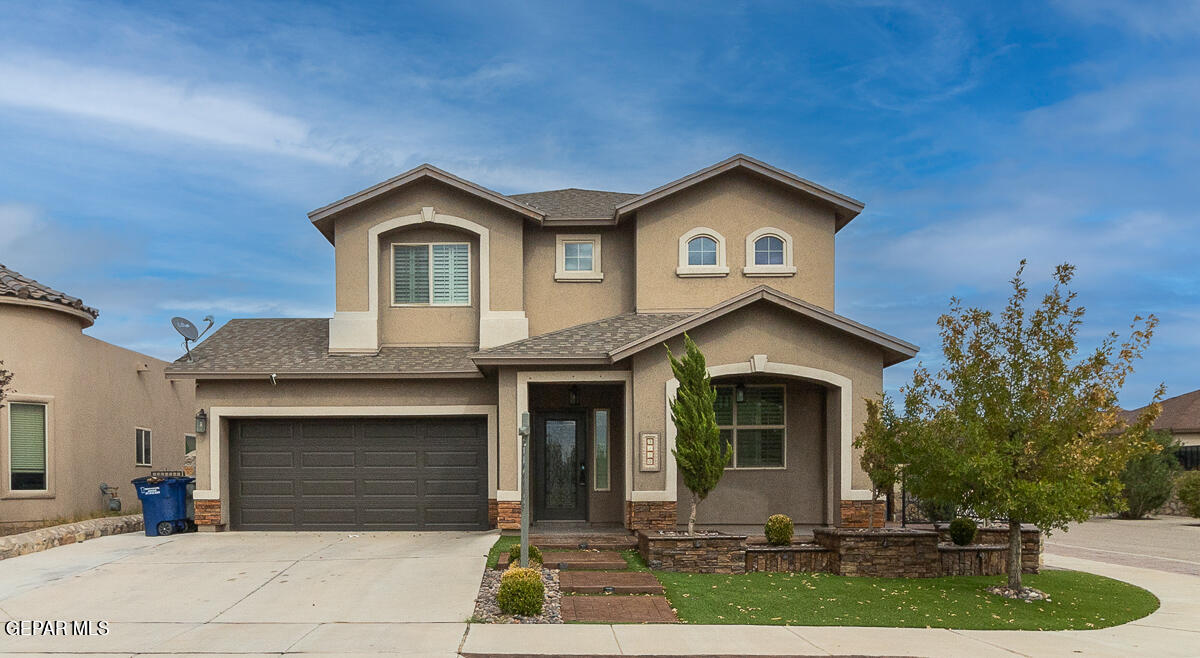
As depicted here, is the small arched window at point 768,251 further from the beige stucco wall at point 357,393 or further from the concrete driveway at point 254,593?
the concrete driveway at point 254,593

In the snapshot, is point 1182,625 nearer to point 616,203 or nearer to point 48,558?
point 616,203

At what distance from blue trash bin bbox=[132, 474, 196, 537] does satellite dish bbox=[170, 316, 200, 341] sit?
2816 millimetres

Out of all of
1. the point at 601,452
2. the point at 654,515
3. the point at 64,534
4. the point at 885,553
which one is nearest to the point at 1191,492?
the point at 885,553

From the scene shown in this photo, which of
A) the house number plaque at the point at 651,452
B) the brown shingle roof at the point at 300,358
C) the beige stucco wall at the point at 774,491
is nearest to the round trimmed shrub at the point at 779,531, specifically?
the house number plaque at the point at 651,452

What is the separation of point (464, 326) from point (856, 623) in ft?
33.1

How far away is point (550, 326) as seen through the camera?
60.4ft

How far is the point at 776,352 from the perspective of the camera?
15469 mm

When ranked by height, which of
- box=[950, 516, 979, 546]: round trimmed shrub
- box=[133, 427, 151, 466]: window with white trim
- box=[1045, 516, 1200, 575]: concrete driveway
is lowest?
box=[1045, 516, 1200, 575]: concrete driveway

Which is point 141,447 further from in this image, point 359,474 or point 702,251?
point 702,251

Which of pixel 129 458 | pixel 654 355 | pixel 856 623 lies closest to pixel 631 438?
pixel 654 355

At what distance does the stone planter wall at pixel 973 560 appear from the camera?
14.1 m

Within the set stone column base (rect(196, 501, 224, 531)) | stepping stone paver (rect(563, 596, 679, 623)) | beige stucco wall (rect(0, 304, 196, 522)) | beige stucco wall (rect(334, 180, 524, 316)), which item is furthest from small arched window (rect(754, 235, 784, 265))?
beige stucco wall (rect(0, 304, 196, 522))

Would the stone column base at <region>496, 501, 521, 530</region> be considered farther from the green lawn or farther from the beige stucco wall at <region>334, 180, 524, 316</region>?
the beige stucco wall at <region>334, 180, 524, 316</region>

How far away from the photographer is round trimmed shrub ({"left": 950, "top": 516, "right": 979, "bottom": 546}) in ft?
47.6
